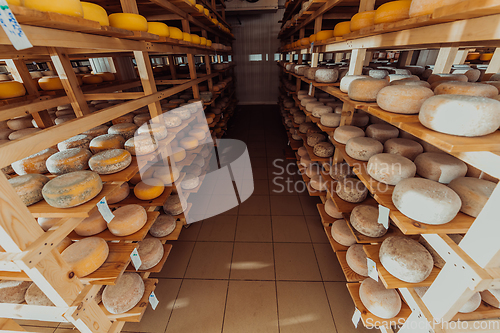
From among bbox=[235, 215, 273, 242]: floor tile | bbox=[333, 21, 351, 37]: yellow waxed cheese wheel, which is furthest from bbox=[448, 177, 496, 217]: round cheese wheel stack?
bbox=[235, 215, 273, 242]: floor tile

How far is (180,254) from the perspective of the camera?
7.90 feet

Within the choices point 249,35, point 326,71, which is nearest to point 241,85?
point 249,35

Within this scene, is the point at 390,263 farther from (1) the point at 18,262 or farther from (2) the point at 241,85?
(2) the point at 241,85

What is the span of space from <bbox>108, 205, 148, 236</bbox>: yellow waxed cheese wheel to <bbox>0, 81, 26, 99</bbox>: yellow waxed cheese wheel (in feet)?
5.21

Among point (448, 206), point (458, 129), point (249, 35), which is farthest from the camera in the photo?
point (249, 35)

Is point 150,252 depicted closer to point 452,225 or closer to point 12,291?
point 12,291

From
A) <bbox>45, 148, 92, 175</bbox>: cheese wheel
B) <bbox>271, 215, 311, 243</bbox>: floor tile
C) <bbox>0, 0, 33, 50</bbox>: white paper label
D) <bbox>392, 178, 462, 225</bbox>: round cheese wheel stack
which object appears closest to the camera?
<bbox>0, 0, 33, 50</bbox>: white paper label

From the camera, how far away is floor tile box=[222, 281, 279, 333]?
5.74ft

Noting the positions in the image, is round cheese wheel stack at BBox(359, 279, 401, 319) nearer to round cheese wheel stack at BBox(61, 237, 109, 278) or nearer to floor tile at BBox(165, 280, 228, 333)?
floor tile at BBox(165, 280, 228, 333)

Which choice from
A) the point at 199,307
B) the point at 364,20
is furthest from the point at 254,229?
the point at 364,20

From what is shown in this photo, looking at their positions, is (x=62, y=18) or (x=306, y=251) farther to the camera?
(x=306, y=251)

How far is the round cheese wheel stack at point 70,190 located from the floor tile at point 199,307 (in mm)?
1321

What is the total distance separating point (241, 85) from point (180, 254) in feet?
26.5

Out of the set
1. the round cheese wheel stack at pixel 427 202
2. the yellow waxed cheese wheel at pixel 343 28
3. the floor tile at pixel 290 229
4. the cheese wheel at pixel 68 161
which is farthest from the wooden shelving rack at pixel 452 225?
the cheese wheel at pixel 68 161
